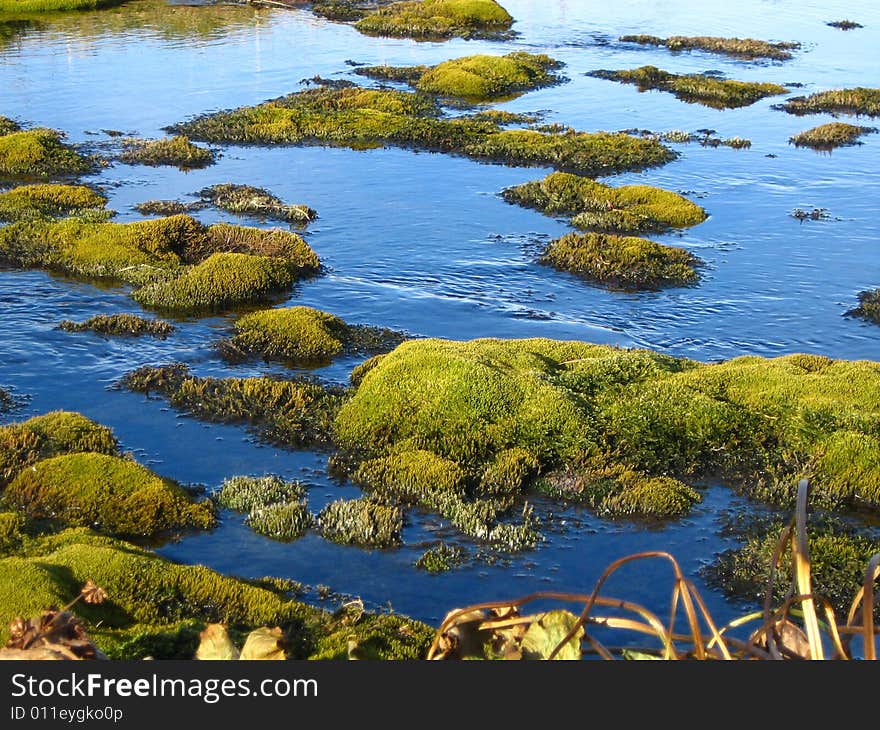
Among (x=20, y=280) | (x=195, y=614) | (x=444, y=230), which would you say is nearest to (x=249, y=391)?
(x=195, y=614)

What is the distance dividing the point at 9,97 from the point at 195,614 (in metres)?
40.2

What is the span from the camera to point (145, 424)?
17562 millimetres

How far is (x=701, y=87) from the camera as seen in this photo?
5178 cm

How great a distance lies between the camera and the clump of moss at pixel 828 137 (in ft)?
138

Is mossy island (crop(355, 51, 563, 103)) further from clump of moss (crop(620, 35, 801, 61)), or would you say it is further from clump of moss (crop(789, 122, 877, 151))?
clump of moss (crop(789, 122, 877, 151))

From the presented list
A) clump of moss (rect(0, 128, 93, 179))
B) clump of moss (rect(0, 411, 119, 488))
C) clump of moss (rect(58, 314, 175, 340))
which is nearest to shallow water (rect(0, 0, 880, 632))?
clump of moss (rect(58, 314, 175, 340))

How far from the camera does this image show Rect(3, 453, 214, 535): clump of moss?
46.0ft

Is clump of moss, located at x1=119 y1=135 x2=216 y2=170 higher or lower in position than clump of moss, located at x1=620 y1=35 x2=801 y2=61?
lower

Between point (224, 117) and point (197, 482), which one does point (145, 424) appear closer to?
point (197, 482)

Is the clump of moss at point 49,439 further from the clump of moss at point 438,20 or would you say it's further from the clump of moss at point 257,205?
the clump of moss at point 438,20

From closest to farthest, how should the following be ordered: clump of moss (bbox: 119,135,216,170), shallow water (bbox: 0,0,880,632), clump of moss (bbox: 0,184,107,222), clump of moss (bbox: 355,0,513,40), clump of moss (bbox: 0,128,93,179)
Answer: shallow water (bbox: 0,0,880,632)
clump of moss (bbox: 0,184,107,222)
clump of moss (bbox: 0,128,93,179)
clump of moss (bbox: 119,135,216,170)
clump of moss (bbox: 355,0,513,40)

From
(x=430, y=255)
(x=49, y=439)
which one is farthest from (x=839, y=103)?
(x=49, y=439)

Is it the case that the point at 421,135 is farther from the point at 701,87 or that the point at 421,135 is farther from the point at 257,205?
the point at 701,87

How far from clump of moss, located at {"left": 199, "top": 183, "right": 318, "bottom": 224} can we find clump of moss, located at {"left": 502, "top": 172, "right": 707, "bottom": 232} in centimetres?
710
